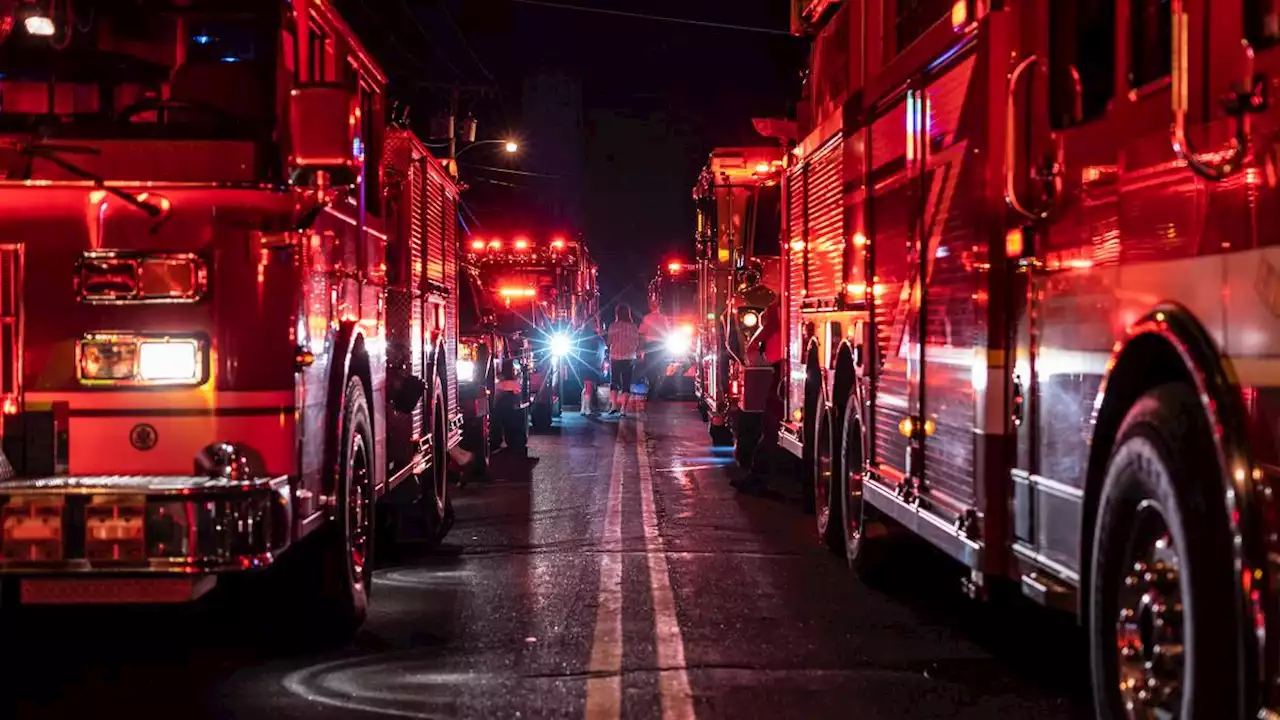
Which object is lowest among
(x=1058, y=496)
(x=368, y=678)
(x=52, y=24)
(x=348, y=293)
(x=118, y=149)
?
(x=368, y=678)

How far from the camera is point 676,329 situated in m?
27.2

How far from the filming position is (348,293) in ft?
23.8

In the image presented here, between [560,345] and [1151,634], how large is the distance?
809 inches

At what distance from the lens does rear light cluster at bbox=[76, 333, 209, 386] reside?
5863mm

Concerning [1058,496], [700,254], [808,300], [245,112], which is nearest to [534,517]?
[808,300]

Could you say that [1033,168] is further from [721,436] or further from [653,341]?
[653,341]

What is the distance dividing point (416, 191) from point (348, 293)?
2.93 meters

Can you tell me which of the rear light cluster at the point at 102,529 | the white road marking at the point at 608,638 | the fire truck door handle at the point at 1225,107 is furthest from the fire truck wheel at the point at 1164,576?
the rear light cluster at the point at 102,529

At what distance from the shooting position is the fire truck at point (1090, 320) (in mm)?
3727

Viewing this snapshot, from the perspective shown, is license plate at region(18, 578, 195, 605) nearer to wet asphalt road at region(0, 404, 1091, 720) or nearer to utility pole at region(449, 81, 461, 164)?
wet asphalt road at region(0, 404, 1091, 720)

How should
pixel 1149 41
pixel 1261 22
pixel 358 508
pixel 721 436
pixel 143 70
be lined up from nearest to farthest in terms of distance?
pixel 1261 22 → pixel 1149 41 → pixel 143 70 → pixel 358 508 → pixel 721 436

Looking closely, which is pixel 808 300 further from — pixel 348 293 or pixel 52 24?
pixel 52 24

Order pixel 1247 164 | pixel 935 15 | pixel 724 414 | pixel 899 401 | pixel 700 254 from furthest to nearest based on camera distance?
pixel 700 254, pixel 724 414, pixel 899 401, pixel 935 15, pixel 1247 164

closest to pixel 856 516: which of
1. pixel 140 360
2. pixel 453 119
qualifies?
pixel 140 360
